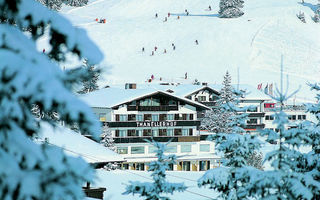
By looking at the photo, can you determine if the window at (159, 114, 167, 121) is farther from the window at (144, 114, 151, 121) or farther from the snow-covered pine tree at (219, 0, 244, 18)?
the snow-covered pine tree at (219, 0, 244, 18)

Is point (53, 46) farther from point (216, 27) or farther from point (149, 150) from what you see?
point (216, 27)

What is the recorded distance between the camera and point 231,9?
128 m

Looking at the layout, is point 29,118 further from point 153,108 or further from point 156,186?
point 153,108

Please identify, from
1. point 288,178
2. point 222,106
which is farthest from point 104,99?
point 288,178

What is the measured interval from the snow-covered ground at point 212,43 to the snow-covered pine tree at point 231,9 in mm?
1576

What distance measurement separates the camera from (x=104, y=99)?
57438mm

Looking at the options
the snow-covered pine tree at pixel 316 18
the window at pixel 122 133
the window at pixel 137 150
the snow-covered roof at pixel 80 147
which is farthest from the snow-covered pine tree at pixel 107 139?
the snow-covered pine tree at pixel 316 18

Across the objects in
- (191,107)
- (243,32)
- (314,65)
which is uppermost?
(243,32)

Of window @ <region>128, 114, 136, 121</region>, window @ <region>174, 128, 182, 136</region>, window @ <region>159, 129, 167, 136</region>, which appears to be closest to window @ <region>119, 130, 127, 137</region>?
window @ <region>128, 114, 136, 121</region>

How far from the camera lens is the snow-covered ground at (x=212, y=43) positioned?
99688mm

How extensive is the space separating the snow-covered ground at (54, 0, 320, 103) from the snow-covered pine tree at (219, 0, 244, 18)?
5.17ft

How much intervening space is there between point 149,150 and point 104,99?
24.8ft

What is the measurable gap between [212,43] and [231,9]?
18889 mm

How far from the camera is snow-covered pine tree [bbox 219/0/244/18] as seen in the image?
127800 millimetres
